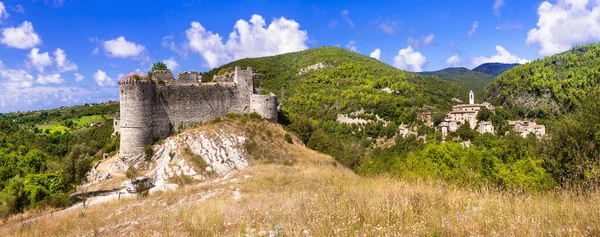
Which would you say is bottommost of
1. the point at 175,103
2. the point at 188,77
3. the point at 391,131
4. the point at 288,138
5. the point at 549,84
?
the point at 391,131

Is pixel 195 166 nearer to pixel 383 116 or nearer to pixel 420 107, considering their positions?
pixel 383 116

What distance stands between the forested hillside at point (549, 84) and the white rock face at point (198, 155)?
91.9 meters

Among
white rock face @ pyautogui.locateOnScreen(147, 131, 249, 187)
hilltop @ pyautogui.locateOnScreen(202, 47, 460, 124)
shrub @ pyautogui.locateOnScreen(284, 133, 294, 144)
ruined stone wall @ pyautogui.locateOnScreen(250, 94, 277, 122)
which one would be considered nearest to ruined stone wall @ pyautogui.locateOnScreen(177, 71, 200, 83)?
white rock face @ pyautogui.locateOnScreen(147, 131, 249, 187)

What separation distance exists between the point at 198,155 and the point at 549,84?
117904mm

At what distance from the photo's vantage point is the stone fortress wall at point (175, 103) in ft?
74.8

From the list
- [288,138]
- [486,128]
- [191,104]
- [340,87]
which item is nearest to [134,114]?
[191,104]

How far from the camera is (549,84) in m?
102

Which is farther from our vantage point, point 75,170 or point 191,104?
point 191,104

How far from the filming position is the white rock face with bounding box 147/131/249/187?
2152 cm

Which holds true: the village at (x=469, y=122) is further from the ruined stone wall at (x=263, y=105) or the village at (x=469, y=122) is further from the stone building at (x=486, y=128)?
the ruined stone wall at (x=263, y=105)

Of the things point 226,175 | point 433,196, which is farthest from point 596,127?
point 226,175

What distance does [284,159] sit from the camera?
78.3ft

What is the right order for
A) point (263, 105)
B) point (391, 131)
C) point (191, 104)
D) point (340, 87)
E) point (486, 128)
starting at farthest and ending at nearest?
point (340, 87)
point (391, 131)
point (486, 128)
point (263, 105)
point (191, 104)

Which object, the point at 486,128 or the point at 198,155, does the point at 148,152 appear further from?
the point at 486,128
